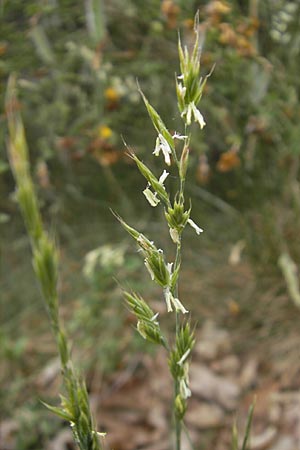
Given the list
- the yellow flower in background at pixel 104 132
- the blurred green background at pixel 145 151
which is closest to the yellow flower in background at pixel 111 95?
the blurred green background at pixel 145 151

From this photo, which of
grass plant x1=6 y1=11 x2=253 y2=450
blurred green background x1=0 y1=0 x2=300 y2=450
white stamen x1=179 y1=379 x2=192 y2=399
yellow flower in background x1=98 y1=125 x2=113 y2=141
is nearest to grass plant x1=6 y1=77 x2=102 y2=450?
grass plant x1=6 y1=11 x2=253 y2=450

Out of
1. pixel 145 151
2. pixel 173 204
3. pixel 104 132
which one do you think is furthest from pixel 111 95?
pixel 173 204

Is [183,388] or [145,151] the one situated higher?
[183,388]

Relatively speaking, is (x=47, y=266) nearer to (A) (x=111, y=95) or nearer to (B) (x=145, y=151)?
(A) (x=111, y=95)

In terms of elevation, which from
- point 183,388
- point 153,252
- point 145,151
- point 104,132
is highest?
point 153,252

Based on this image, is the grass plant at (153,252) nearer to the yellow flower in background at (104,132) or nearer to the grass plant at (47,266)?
the grass plant at (47,266)

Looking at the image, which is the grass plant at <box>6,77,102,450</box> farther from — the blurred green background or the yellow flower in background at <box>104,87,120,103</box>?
the yellow flower in background at <box>104,87,120,103</box>

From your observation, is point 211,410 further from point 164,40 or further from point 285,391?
point 164,40
